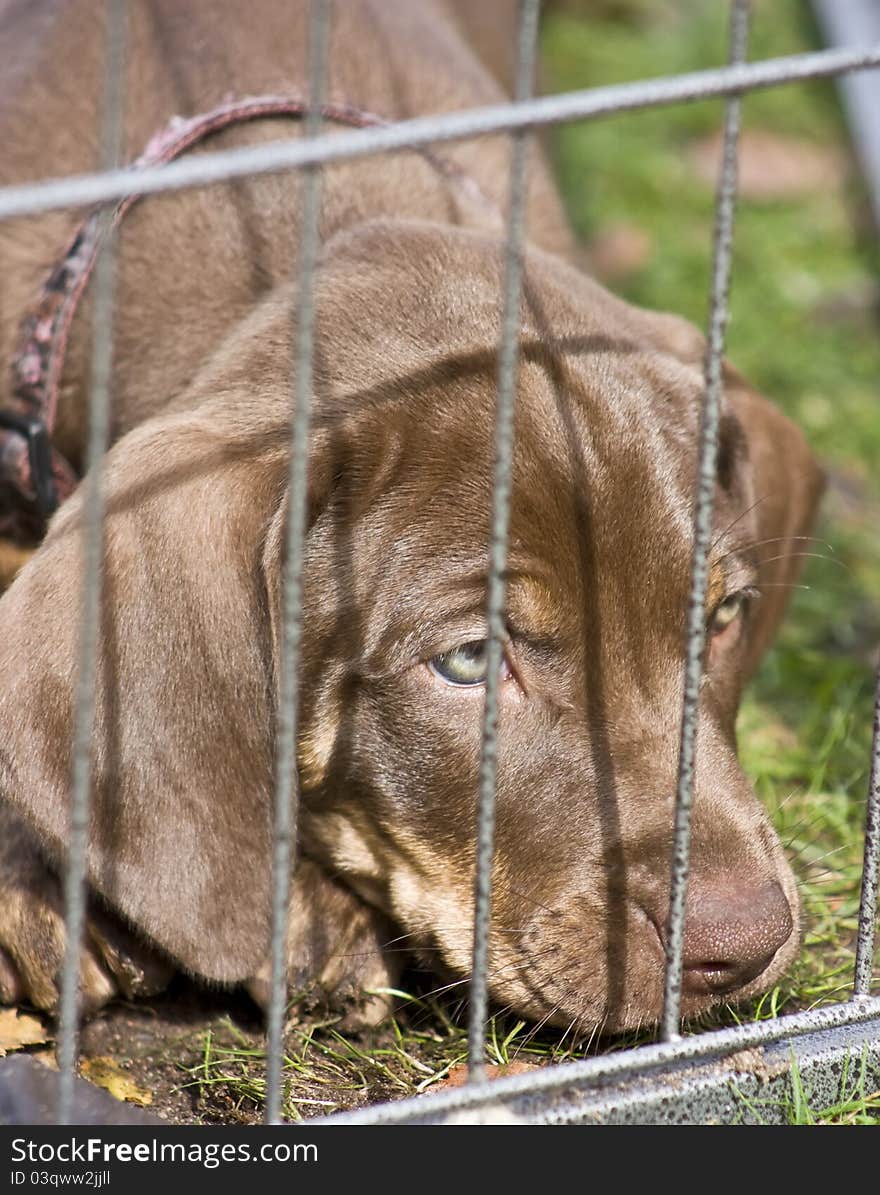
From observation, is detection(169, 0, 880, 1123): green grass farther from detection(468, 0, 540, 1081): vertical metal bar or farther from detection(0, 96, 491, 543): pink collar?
detection(0, 96, 491, 543): pink collar

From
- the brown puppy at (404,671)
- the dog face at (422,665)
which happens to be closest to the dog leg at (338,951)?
the brown puppy at (404,671)

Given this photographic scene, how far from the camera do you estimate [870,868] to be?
9.41 feet

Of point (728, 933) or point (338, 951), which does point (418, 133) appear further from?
point (338, 951)

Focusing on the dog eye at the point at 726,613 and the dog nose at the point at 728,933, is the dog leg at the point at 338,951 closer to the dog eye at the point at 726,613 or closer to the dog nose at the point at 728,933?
the dog nose at the point at 728,933

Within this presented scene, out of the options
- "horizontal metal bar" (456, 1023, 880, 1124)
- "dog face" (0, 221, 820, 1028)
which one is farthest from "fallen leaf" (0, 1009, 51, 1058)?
"horizontal metal bar" (456, 1023, 880, 1124)

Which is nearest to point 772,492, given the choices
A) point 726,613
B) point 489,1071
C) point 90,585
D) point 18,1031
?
point 726,613

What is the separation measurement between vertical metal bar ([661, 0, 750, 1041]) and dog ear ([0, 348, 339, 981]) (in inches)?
33.0

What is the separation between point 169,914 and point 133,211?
6.59ft

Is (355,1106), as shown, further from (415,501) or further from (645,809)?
(415,501)

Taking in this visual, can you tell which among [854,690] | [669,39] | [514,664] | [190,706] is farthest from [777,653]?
[669,39]

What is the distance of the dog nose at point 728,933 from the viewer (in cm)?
297

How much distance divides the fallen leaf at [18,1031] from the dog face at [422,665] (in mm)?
536

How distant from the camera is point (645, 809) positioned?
10.4ft

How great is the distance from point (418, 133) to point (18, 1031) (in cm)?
218
